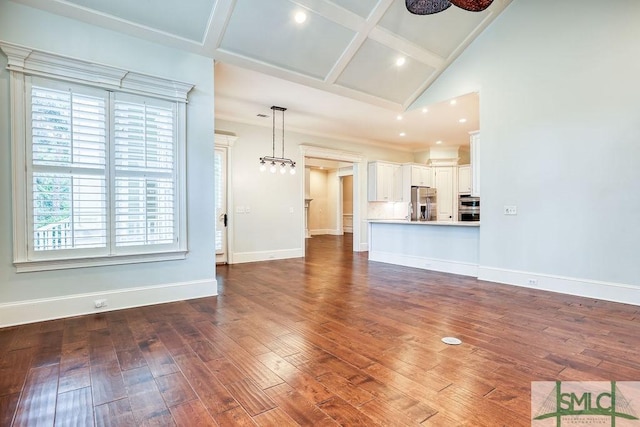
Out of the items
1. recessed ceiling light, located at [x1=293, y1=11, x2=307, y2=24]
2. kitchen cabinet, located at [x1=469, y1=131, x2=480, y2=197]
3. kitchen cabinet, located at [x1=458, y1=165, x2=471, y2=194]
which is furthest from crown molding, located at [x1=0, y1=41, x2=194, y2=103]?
kitchen cabinet, located at [x1=458, y1=165, x2=471, y2=194]

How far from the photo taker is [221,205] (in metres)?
A: 6.48

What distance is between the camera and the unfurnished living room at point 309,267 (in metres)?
1.98

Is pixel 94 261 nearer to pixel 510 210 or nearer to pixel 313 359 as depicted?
pixel 313 359

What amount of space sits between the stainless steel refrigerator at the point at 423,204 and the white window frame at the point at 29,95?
7017mm

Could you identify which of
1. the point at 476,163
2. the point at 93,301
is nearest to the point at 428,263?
the point at 476,163

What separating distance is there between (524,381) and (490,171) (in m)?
3.68

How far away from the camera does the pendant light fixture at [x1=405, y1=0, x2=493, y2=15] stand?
9.21 ft

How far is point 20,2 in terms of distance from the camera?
3.04m

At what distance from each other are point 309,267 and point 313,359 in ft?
12.6

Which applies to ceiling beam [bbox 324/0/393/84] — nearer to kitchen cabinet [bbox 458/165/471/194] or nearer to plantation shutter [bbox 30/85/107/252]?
plantation shutter [bbox 30/85/107/252]

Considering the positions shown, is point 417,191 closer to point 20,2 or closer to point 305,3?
point 305,3

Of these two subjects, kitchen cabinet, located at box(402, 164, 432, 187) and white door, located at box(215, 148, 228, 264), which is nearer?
white door, located at box(215, 148, 228, 264)

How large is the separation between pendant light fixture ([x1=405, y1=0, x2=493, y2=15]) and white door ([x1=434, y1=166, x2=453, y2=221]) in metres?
6.91

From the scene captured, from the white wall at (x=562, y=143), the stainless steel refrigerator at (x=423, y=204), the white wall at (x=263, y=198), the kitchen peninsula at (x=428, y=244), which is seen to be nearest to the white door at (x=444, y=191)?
the stainless steel refrigerator at (x=423, y=204)
